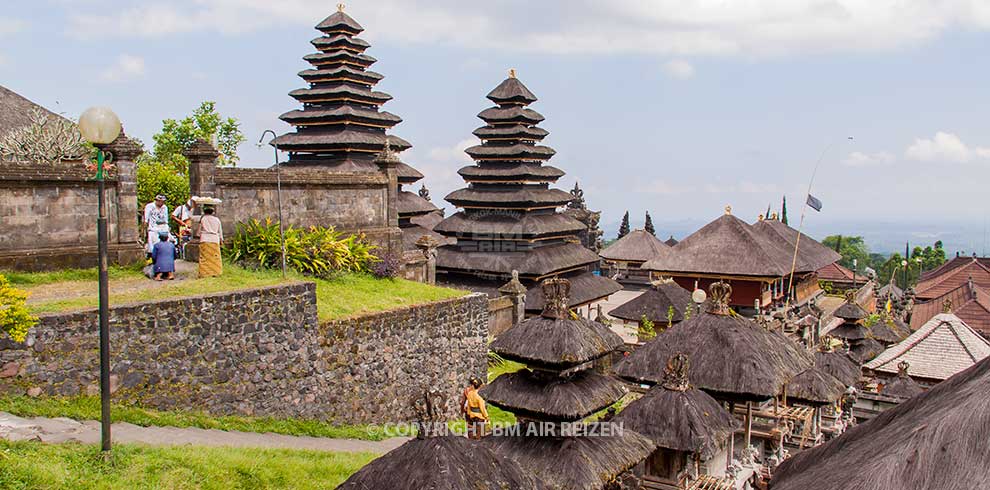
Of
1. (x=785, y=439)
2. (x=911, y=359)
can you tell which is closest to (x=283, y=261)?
(x=785, y=439)

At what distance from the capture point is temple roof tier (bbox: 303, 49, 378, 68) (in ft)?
85.0

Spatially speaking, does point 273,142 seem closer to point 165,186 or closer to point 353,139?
point 165,186

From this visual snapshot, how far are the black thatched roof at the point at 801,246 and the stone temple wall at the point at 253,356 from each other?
2159 cm

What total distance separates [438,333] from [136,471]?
26.4 ft

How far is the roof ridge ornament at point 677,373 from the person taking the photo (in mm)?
10383

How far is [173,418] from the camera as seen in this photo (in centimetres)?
1024

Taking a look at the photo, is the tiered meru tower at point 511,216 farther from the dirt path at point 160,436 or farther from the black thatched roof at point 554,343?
the black thatched roof at point 554,343

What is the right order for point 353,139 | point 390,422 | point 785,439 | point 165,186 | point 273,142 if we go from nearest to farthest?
point 273,142, point 390,422, point 785,439, point 165,186, point 353,139

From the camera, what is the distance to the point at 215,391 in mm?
11062

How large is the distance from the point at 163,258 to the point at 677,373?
8.86 meters

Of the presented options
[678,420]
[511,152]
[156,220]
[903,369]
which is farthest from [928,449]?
[511,152]

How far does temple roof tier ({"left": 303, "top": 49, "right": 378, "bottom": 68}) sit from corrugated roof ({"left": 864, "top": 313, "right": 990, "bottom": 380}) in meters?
19.8

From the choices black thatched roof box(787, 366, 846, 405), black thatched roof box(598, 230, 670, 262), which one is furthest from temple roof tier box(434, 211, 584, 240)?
black thatched roof box(598, 230, 670, 262)

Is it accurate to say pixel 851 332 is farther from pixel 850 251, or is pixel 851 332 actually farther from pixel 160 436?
pixel 850 251
